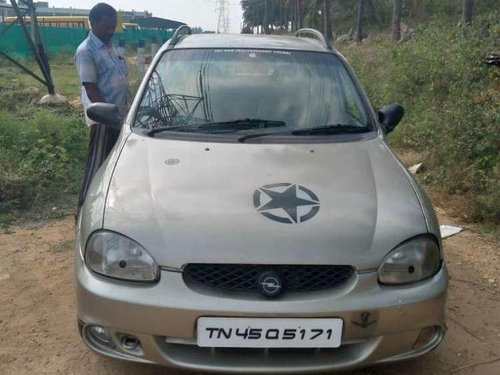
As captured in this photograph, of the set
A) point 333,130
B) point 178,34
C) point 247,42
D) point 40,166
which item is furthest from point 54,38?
point 333,130

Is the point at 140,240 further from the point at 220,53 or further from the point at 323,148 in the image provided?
the point at 220,53

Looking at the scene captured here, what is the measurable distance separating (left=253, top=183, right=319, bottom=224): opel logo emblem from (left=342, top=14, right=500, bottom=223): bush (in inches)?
111

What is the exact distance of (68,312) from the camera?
3.22 m

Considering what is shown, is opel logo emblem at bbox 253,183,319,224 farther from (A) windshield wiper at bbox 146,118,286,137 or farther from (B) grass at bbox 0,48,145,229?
(B) grass at bbox 0,48,145,229

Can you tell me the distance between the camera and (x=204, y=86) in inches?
137

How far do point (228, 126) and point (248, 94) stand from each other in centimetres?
35

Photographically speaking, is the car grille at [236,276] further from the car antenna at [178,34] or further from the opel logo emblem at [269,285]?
the car antenna at [178,34]

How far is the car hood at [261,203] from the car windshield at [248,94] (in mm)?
263

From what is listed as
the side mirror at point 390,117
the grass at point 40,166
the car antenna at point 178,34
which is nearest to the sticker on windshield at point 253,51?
the car antenna at point 178,34

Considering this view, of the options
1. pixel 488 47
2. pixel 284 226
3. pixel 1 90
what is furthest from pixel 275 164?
pixel 1 90

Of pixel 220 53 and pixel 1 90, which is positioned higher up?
pixel 220 53

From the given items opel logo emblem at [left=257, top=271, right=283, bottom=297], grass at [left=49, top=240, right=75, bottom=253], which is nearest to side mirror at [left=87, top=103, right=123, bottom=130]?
grass at [left=49, top=240, right=75, bottom=253]

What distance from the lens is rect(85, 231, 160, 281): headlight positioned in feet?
7.32

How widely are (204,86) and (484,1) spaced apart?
106ft
